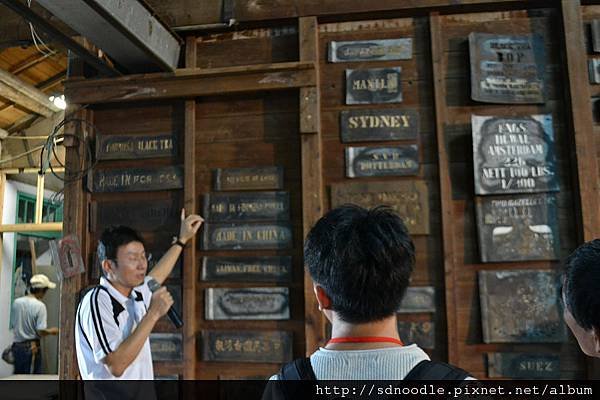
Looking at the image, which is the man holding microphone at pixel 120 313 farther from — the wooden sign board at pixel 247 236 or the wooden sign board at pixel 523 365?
the wooden sign board at pixel 523 365

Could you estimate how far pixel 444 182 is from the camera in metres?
2.82

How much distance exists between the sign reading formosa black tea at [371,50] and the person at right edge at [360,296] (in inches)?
80.3

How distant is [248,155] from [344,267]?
2.02 meters

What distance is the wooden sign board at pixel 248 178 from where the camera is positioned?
296 cm

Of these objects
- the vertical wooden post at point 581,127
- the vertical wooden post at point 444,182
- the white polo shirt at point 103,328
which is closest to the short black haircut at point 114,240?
the white polo shirt at point 103,328

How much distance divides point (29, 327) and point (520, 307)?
6.58 metres

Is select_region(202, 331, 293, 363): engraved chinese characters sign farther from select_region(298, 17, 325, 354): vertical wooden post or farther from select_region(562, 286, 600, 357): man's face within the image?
select_region(562, 286, 600, 357): man's face

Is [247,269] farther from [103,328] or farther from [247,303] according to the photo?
[103,328]

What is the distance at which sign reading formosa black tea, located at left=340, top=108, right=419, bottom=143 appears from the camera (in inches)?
114

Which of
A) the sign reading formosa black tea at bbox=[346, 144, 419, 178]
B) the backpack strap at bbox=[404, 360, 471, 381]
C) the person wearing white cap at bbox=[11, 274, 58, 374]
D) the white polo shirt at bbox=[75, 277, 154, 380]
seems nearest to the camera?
the backpack strap at bbox=[404, 360, 471, 381]

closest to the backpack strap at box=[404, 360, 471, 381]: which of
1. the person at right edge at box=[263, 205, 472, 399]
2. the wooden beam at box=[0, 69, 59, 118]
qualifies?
the person at right edge at box=[263, 205, 472, 399]

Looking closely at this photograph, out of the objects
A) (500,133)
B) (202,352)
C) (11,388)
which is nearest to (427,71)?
(500,133)

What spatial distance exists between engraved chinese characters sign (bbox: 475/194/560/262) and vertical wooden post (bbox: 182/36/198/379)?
5.40ft

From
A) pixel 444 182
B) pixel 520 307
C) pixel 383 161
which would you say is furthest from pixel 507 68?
pixel 520 307
